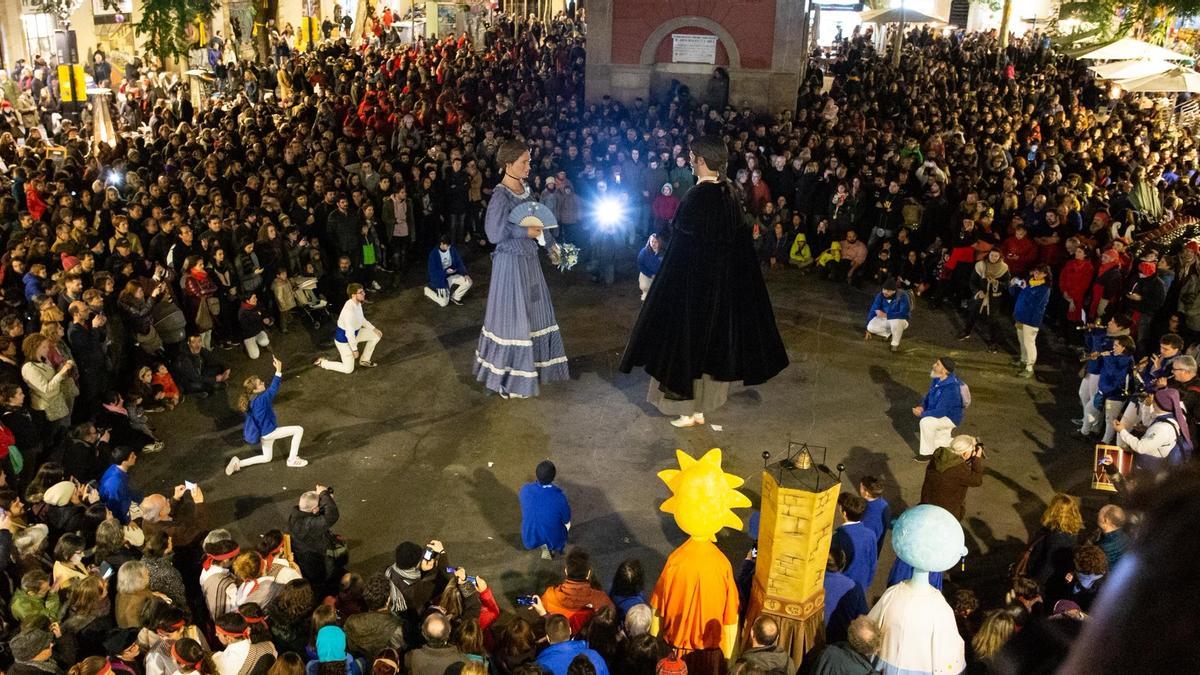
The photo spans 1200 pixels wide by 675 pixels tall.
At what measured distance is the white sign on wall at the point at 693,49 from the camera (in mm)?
21922

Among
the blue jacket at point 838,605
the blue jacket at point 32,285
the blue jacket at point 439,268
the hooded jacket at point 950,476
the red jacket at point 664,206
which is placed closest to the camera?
the blue jacket at point 838,605

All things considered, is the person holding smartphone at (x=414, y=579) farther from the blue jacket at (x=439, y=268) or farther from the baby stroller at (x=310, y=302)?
the blue jacket at (x=439, y=268)

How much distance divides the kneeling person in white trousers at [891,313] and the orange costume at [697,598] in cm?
636

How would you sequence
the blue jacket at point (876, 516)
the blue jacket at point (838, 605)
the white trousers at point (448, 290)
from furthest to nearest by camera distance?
the white trousers at point (448, 290) → the blue jacket at point (876, 516) → the blue jacket at point (838, 605)

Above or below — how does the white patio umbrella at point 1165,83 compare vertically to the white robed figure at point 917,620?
above

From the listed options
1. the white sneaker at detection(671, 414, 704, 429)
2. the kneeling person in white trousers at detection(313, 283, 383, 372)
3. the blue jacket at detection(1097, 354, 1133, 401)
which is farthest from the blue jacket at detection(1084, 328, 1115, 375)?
the kneeling person in white trousers at detection(313, 283, 383, 372)

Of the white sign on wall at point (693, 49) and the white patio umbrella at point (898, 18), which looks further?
the white patio umbrella at point (898, 18)

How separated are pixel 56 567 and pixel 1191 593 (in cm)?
635

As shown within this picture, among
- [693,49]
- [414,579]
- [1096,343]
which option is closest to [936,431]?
[1096,343]

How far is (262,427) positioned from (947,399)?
18.8 feet

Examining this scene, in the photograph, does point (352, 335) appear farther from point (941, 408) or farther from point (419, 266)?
point (941, 408)

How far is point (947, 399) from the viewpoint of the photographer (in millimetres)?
8633

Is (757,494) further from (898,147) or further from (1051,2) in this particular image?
(1051,2)

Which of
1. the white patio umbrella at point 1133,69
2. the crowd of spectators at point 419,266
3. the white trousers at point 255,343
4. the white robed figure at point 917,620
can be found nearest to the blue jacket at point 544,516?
the crowd of spectators at point 419,266
